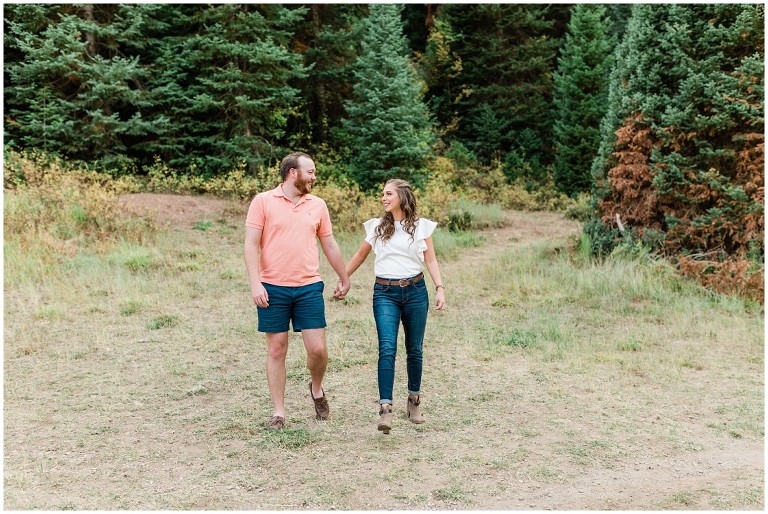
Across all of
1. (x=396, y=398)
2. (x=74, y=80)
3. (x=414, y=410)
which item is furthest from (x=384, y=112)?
(x=414, y=410)

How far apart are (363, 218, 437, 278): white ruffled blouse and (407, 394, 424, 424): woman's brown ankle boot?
1.07m

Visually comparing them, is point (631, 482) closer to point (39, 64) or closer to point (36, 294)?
point (36, 294)

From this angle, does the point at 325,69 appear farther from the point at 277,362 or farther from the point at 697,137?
the point at 277,362

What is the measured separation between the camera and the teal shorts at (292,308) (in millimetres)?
5180

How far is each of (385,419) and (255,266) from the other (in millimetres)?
1492

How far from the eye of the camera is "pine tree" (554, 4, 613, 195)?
883 inches

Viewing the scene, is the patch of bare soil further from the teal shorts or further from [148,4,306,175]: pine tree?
the teal shorts

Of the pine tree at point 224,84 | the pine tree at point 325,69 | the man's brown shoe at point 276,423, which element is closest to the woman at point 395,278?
the man's brown shoe at point 276,423

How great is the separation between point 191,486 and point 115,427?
4.84 ft

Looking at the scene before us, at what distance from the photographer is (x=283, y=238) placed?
16.9ft

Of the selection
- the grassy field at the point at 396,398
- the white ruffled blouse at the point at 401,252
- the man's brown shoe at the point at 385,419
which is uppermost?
the white ruffled blouse at the point at 401,252

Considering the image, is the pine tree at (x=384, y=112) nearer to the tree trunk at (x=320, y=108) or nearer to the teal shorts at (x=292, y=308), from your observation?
the tree trunk at (x=320, y=108)

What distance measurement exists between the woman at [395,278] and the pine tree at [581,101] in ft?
58.4

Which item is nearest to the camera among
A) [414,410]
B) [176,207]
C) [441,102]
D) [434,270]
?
[434,270]
